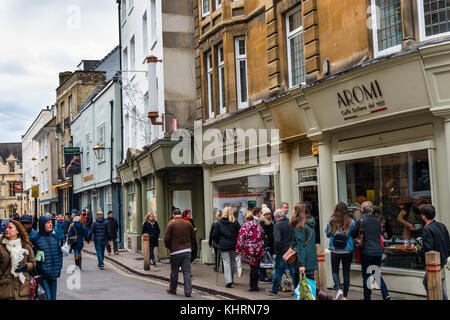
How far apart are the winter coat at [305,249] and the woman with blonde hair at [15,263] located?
456 centimetres

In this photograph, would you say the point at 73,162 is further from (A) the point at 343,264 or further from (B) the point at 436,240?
(B) the point at 436,240

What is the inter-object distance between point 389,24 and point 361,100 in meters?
1.50

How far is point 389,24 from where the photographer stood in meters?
10.5

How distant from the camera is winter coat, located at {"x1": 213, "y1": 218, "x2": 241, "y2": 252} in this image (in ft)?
42.1

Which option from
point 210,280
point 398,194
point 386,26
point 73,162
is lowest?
point 210,280

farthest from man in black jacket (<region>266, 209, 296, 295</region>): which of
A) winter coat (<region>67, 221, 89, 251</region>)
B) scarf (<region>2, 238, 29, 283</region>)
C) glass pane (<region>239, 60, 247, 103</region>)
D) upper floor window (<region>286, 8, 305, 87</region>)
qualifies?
Answer: winter coat (<region>67, 221, 89, 251</region>)

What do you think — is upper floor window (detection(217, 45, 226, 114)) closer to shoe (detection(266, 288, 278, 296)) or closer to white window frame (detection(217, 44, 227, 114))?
white window frame (detection(217, 44, 227, 114))

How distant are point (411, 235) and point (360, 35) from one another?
13.0ft

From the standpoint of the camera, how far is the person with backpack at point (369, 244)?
969cm

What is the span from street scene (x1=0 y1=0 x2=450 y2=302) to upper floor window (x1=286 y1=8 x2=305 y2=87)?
0.05 m

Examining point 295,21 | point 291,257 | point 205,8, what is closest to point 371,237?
point 291,257

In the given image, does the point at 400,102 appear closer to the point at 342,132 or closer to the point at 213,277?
the point at 342,132

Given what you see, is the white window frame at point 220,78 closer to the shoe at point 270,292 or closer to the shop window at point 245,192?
the shop window at point 245,192
